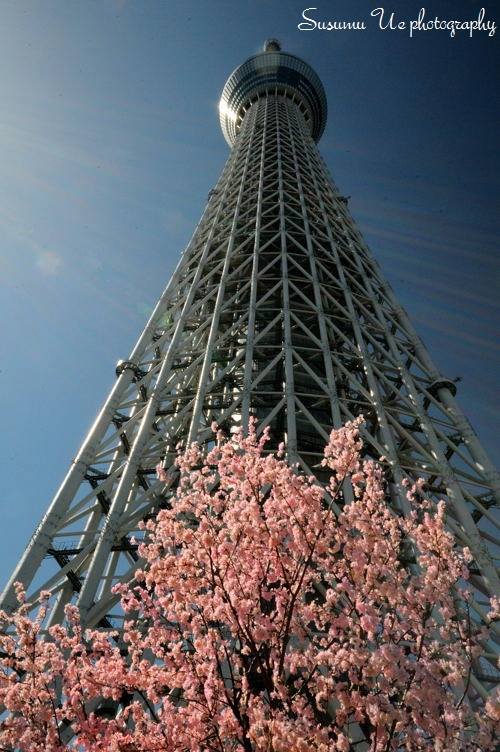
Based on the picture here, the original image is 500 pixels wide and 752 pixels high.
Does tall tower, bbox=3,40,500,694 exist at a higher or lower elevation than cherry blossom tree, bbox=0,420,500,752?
higher

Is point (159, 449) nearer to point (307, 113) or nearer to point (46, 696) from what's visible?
point (46, 696)

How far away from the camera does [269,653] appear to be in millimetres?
6172

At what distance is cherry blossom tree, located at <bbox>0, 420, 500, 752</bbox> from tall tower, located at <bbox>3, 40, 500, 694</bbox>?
3.49 meters

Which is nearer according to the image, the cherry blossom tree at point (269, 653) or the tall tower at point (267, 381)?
the cherry blossom tree at point (269, 653)

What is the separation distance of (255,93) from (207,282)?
146 feet

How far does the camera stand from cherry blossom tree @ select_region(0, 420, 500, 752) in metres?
5.74

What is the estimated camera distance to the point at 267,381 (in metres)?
18.4

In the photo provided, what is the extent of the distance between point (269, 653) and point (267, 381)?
12615 millimetres

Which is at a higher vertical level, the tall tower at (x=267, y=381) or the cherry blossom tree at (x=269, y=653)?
the tall tower at (x=267, y=381)

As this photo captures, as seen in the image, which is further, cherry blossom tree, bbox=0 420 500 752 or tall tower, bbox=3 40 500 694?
tall tower, bbox=3 40 500 694

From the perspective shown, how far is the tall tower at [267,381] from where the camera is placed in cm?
1270

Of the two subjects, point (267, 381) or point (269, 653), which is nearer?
point (269, 653)

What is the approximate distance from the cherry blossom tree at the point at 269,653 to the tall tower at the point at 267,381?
349 centimetres

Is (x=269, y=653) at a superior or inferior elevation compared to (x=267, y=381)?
inferior
